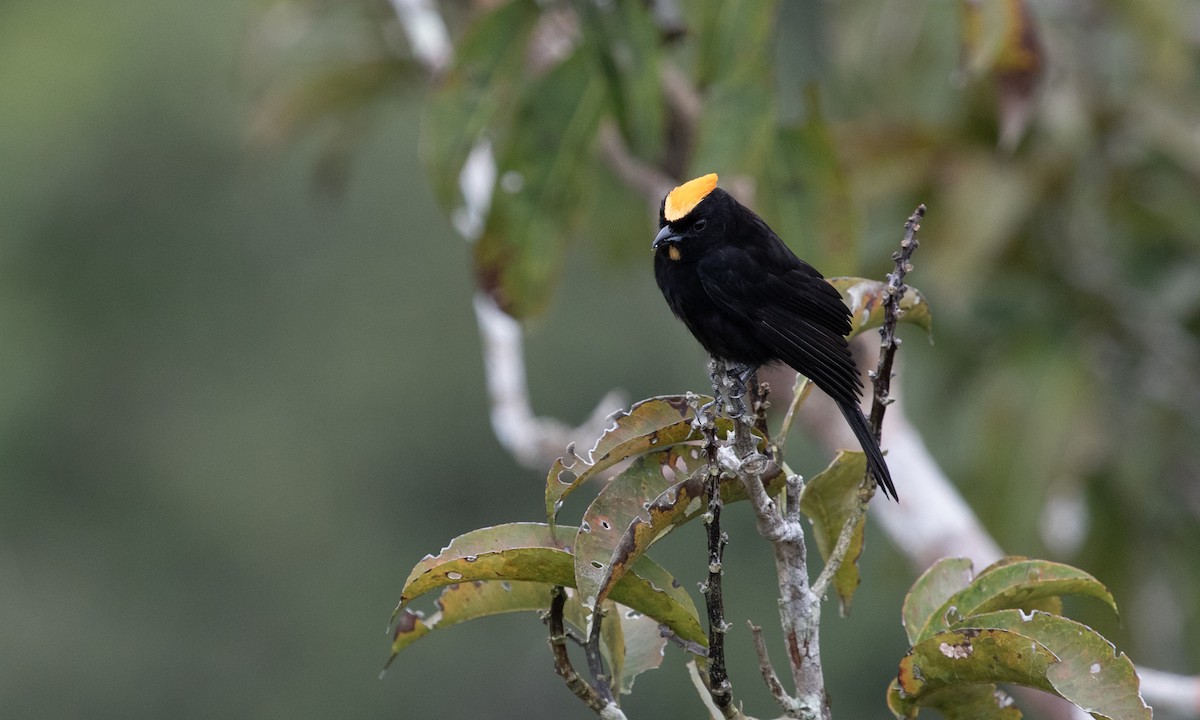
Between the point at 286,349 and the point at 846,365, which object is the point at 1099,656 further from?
the point at 286,349

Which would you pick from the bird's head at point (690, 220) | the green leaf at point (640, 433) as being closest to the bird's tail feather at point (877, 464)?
the green leaf at point (640, 433)

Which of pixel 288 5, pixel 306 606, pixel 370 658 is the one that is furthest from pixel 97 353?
pixel 288 5

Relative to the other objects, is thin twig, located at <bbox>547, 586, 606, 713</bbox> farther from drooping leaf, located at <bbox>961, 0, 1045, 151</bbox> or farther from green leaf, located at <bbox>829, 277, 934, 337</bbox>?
drooping leaf, located at <bbox>961, 0, 1045, 151</bbox>

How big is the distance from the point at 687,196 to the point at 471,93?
0.82m

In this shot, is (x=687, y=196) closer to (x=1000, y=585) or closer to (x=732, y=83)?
(x=732, y=83)

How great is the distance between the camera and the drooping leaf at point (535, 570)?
191 cm

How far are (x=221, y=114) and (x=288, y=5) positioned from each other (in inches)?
690

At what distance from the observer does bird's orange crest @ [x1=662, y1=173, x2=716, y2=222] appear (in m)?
2.86

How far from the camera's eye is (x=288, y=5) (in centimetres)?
489

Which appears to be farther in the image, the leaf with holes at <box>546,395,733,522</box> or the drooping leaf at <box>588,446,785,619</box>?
the leaf with holes at <box>546,395,733,522</box>

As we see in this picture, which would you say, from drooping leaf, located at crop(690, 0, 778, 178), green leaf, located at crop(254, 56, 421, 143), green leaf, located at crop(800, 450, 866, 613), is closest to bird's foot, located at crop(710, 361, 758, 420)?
green leaf, located at crop(800, 450, 866, 613)

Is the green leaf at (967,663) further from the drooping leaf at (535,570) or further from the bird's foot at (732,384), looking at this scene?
the bird's foot at (732,384)

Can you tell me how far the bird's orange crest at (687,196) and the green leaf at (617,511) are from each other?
3.01ft

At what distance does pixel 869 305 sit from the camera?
7.51 feet
